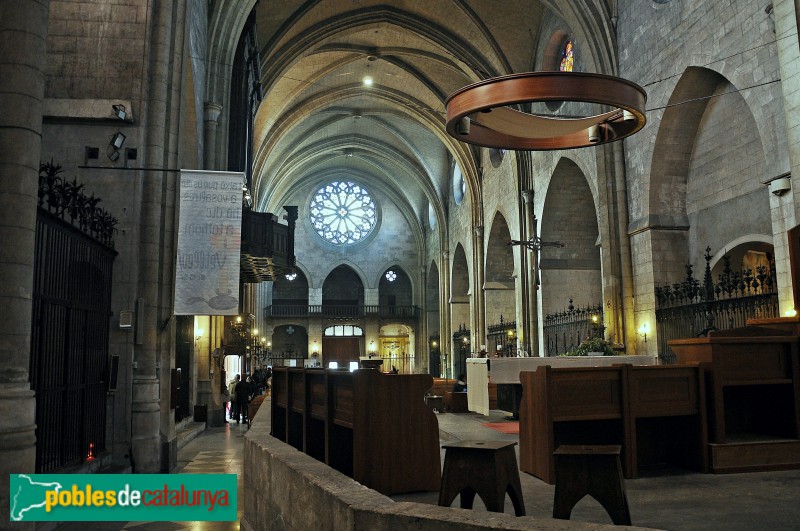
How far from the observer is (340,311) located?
3862 centimetres

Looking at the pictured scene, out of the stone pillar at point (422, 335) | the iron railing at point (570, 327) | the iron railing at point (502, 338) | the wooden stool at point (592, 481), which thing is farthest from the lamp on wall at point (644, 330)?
the stone pillar at point (422, 335)

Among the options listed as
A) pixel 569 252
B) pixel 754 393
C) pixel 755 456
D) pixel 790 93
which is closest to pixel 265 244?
pixel 790 93

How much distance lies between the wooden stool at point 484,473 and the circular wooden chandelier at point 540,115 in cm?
278

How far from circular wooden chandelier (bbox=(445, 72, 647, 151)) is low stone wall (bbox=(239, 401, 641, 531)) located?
330cm

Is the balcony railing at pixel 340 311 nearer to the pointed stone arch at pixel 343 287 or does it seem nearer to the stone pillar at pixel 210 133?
the pointed stone arch at pixel 343 287

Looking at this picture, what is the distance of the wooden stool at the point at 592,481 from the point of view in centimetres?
371

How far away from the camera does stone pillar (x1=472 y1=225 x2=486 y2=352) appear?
83.5 ft

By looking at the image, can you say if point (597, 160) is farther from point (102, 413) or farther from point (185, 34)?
point (102, 413)

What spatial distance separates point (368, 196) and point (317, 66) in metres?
15.1

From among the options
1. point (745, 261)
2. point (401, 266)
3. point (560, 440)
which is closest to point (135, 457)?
point (560, 440)

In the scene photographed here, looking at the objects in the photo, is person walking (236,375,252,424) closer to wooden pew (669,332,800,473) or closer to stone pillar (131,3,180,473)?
stone pillar (131,3,180,473)

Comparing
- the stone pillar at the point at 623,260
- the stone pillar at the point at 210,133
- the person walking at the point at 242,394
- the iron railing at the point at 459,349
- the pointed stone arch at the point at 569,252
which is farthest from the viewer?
the iron railing at the point at 459,349

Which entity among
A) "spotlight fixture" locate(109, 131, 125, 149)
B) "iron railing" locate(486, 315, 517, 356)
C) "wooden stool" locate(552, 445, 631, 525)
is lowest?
"wooden stool" locate(552, 445, 631, 525)

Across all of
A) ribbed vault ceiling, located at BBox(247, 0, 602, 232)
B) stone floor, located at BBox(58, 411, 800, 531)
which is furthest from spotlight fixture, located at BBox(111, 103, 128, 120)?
ribbed vault ceiling, located at BBox(247, 0, 602, 232)
